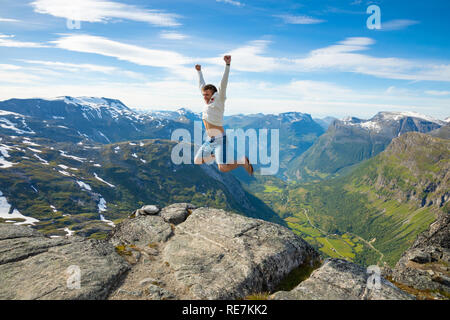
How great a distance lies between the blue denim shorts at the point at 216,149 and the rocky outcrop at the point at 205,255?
5.05m

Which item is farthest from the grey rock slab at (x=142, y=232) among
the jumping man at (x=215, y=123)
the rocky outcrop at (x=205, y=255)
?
the jumping man at (x=215, y=123)

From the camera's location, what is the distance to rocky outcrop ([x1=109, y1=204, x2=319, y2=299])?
36.7 feet

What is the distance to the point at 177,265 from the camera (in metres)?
13.0

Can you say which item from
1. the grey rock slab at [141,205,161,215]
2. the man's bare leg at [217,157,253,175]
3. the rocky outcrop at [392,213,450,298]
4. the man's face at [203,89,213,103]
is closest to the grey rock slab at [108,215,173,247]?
the grey rock slab at [141,205,161,215]

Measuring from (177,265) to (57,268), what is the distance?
19.3 ft

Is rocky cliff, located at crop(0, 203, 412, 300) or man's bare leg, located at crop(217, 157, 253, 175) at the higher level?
man's bare leg, located at crop(217, 157, 253, 175)

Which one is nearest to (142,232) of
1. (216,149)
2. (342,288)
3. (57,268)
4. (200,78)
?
(57,268)

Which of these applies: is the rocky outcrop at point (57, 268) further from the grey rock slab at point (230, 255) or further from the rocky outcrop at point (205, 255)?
the grey rock slab at point (230, 255)

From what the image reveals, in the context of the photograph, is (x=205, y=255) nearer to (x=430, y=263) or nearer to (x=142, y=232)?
(x=142, y=232)

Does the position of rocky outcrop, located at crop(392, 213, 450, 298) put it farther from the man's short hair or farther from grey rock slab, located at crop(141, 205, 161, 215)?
grey rock slab, located at crop(141, 205, 161, 215)

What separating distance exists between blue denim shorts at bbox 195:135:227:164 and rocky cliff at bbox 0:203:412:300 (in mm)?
5053

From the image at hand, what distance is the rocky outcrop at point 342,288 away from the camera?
10.3m
